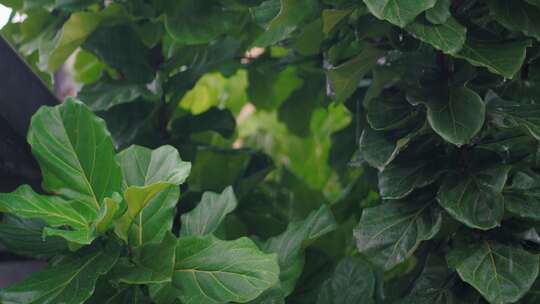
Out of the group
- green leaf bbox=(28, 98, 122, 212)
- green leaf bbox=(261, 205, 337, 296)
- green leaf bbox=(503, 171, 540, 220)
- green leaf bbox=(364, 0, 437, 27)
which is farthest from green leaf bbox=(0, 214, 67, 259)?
green leaf bbox=(503, 171, 540, 220)

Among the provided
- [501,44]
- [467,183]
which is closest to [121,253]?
[467,183]

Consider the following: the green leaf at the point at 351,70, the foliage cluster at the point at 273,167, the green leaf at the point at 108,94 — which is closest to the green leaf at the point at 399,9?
the foliage cluster at the point at 273,167

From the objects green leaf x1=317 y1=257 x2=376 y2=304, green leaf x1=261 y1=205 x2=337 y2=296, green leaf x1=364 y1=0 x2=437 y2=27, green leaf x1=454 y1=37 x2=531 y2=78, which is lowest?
green leaf x1=317 y1=257 x2=376 y2=304

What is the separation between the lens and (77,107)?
115 centimetres

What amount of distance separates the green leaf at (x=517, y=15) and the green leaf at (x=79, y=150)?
24.5 inches

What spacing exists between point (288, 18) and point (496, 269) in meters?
0.51

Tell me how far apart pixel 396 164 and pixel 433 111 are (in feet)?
0.44

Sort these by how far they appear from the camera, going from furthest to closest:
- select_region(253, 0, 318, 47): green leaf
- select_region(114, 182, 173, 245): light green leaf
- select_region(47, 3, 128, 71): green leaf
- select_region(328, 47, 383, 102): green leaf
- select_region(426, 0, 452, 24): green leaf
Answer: select_region(47, 3, 128, 71): green leaf < select_region(328, 47, 383, 102): green leaf < select_region(253, 0, 318, 47): green leaf < select_region(426, 0, 452, 24): green leaf < select_region(114, 182, 173, 245): light green leaf

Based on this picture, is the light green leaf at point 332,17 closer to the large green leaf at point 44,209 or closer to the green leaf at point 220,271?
the green leaf at point 220,271

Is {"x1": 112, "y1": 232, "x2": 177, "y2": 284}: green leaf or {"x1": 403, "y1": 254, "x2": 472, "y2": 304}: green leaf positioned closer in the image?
{"x1": 112, "y1": 232, "x2": 177, "y2": 284}: green leaf

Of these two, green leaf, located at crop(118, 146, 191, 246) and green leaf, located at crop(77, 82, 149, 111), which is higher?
green leaf, located at crop(118, 146, 191, 246)

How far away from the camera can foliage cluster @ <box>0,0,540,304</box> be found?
114 cm

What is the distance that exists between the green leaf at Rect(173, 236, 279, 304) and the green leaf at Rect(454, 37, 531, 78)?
1.36ft

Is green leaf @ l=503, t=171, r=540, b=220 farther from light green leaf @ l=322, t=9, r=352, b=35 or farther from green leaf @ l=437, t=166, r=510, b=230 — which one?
light green leaf @ l=322, t=9, r=352, b=35
